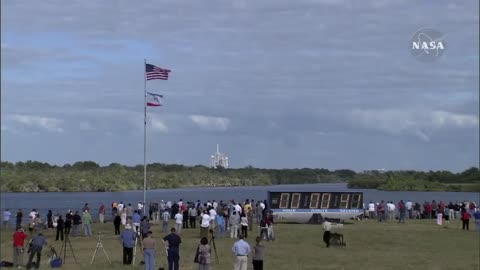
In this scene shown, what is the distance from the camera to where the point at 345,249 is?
32.2 meters

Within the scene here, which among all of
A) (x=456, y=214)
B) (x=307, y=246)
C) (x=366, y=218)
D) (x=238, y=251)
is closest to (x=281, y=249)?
(x=307, y=246)

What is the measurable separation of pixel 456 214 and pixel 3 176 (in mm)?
160147

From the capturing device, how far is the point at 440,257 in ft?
97.4

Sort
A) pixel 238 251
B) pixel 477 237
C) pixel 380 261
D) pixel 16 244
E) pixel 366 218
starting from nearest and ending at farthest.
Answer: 1. pixel 238 251
2. pixel 16 244
3. pixel 380 261
4. pixel 477 237
5. pixel 366 218

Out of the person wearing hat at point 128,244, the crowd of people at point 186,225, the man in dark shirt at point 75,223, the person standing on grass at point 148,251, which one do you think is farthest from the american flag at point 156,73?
the person standing on grass at point 148,251

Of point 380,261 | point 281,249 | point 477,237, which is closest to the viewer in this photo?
point 380,261

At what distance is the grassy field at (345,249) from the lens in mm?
27031

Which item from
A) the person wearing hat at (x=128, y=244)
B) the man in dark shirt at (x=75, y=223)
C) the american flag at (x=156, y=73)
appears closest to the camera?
the person wearing hat at (x=128, y=244)

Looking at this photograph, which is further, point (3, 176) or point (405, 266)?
point (3, 176)

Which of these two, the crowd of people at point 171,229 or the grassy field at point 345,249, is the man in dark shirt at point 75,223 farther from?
the grassy field at point 345,249

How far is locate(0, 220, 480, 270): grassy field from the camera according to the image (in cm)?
2703

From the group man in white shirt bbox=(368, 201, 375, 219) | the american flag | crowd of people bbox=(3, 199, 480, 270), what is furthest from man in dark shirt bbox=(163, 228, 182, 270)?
man in white shirt bbox=(368, 201, 375, 219)

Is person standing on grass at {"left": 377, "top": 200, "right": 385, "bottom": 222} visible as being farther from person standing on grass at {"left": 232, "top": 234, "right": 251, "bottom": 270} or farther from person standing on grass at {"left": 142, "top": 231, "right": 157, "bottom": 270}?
person standing on grass at {"left": 142, "top": 231, "right": 157, "bottom": 270}

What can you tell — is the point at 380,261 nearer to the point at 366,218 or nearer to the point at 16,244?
the point at 16,244
